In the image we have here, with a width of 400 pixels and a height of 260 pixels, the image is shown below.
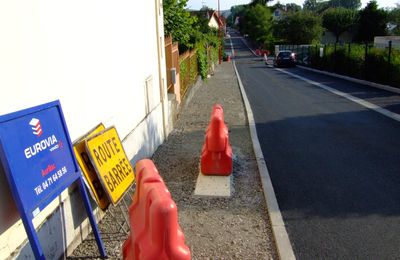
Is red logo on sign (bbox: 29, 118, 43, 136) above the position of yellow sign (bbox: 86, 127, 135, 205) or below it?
above

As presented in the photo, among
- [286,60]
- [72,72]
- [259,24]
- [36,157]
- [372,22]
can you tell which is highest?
[259,24]

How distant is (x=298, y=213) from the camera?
490 cm

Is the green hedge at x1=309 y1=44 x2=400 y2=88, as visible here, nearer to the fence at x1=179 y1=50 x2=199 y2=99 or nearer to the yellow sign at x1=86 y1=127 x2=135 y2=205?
the fence at x1=179 y1=50 x2=199 y2=99

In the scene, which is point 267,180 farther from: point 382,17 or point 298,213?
point 382,17

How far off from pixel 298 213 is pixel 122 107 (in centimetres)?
277

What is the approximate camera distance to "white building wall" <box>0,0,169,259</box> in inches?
113

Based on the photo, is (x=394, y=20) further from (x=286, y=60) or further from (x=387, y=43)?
(x=286, y=60)

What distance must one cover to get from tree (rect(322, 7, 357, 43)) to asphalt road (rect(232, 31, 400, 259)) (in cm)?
6099

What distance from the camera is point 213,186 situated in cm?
575

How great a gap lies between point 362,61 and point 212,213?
16.9m

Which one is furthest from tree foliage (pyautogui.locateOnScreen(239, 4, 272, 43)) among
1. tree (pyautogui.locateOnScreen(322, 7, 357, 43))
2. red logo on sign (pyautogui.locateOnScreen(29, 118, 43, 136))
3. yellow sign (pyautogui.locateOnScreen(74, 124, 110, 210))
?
red logo on sign (pyautogui.locateOnScreen(29, 118, 43, 136))

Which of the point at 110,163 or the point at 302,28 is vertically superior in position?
the point at 302,28

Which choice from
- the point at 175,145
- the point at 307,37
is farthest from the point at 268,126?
the point at 307,37

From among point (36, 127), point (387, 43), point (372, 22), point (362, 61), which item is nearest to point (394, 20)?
point (372, 22)
